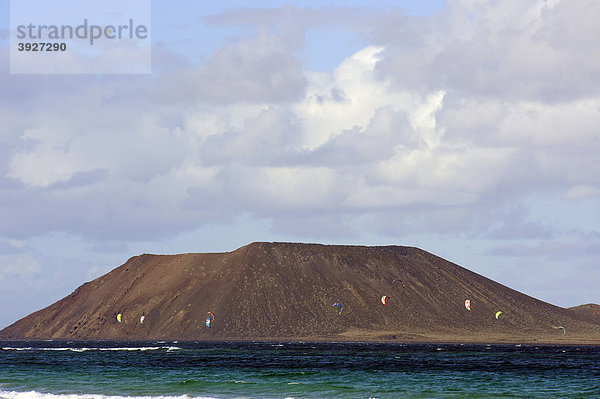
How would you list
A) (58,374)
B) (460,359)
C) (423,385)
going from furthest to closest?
(460,359), (58,374), (423,385)

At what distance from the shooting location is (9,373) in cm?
7944

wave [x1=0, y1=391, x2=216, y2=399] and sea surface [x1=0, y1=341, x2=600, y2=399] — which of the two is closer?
wave [x1=0, y1=391, x2=216, y2=399]

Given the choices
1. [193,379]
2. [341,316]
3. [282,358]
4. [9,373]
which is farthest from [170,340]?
[193,379]

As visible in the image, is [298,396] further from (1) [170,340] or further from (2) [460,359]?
(1) [170,340]

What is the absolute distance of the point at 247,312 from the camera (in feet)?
639

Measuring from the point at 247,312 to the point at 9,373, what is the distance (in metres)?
117

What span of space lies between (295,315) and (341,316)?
10451 mm

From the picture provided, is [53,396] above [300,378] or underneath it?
above

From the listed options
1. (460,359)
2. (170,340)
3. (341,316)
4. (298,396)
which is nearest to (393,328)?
(341,316)

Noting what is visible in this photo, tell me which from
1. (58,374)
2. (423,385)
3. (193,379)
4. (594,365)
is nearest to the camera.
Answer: (423,385)

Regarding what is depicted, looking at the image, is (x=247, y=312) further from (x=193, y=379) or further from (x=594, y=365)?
(x=193, y=379)

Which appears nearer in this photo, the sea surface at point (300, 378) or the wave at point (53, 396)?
the wave at point (53, 396)

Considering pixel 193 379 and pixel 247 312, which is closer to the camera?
pixel 193 379

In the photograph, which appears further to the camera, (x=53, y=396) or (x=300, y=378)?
(x=300, y=378)
